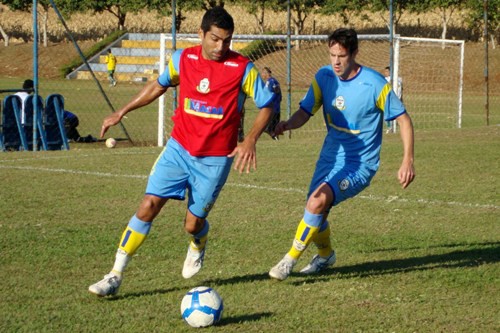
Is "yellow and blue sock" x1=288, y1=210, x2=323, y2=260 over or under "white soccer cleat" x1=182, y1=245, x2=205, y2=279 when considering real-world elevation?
over

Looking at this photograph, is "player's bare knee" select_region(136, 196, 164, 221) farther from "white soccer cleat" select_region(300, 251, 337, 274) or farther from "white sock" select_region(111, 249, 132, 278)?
"white soccer cleat" select_region(300, 251, 337, 274)

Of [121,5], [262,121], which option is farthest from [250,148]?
[121,5]

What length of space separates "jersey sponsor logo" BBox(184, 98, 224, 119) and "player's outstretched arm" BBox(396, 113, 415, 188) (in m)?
1.37

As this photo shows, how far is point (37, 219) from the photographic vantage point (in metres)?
9.36

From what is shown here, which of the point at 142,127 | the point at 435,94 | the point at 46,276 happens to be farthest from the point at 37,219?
the point at 435,94

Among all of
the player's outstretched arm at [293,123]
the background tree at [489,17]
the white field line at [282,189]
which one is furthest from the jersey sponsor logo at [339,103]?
the background tree at [489,17]

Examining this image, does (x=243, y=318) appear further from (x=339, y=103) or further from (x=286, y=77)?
(x=286, y=77)

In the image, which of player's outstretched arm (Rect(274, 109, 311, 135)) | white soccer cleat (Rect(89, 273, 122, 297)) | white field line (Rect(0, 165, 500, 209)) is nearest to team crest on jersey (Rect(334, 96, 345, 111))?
player's outstretched arm (Rect(274, 109, 311, 135))

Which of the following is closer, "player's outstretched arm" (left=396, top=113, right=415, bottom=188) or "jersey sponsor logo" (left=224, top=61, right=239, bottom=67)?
"jersey sponsor logo" (left=224, top=61, right=239, bottom=67)

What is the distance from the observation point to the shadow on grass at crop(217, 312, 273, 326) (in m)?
5.66

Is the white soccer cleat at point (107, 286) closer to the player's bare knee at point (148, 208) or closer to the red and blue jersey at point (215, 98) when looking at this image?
the player's bare knee at point (148, 208)

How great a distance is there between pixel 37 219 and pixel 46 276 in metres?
2.54

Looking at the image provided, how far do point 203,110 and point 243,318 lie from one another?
1.51 m

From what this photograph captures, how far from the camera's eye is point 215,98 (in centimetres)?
633
